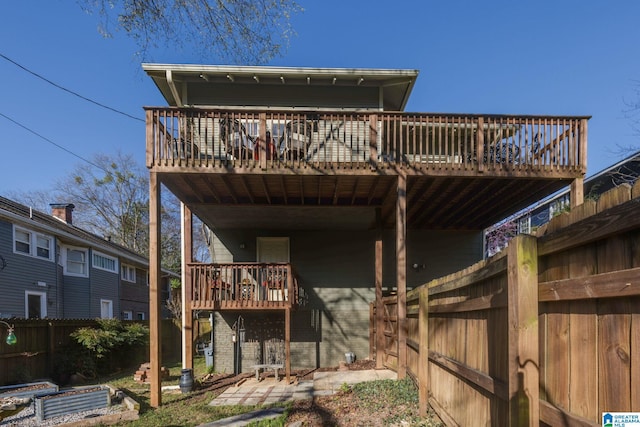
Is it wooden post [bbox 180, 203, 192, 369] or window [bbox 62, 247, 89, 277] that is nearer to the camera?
wooden post [bbox 180, 203, 192, 369]

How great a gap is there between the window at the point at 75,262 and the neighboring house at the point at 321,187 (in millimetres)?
9219

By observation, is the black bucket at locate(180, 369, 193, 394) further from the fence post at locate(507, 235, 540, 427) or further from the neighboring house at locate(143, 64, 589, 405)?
the fence post at locate(507, 235, 540, 427)

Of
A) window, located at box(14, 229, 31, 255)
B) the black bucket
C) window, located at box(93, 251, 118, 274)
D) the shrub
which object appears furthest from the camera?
window, located at box(93, 251, 118, 274)

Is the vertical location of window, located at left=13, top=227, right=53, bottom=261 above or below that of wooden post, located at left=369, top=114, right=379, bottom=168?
below

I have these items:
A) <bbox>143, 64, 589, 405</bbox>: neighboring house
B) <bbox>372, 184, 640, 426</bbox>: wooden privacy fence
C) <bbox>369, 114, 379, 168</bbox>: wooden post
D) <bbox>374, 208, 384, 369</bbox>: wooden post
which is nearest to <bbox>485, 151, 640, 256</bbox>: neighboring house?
<bbox>143, 64, 589, 405</bbox>: neighboring house

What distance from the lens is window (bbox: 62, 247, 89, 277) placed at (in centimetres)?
1520

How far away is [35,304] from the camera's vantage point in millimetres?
13430

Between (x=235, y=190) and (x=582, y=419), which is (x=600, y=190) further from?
(x=582, y=419)

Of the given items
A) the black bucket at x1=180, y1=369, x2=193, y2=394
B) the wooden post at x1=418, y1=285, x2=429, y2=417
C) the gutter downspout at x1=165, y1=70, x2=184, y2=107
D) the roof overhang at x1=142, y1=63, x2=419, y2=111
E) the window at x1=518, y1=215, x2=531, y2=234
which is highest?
the roof overhang at x1=142, y1=63, x2=419, y2=111

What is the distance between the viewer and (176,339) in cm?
1563

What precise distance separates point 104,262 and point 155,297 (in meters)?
13.1

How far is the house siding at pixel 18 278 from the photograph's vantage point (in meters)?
11.8

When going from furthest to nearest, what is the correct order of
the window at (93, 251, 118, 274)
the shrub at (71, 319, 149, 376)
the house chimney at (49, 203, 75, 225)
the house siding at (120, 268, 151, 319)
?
the house siding at (120, 268, 151, 319) → the house chimney at (49, 203, 75, 225) → the window at (93, 251, 118, 274) → the shrub at (71, 319, 149, 376)

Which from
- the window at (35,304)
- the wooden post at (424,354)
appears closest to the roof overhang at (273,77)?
the wooden post at (424,354)
